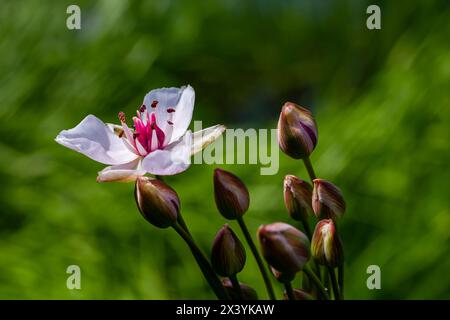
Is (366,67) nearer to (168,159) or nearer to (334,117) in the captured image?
(334,117)

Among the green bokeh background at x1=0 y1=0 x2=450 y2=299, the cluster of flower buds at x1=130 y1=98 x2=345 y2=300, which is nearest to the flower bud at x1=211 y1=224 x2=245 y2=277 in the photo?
the cluster of flower buds at x1=130 y1=98 x2=345 y2=300

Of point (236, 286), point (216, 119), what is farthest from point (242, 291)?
point (216, 119)

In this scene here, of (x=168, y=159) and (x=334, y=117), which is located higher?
(x=334, y=117)

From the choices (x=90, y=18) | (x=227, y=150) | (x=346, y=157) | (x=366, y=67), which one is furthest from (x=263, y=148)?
(x=90, y=18)

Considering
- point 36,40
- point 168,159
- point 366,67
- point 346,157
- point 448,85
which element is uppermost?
point 36,40

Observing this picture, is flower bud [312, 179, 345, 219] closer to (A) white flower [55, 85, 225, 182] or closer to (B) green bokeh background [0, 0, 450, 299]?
(A) white flower [55, 85, 225, 182]

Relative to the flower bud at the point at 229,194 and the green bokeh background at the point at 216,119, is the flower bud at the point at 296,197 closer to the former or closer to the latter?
the flower bud at the point at 229,194
